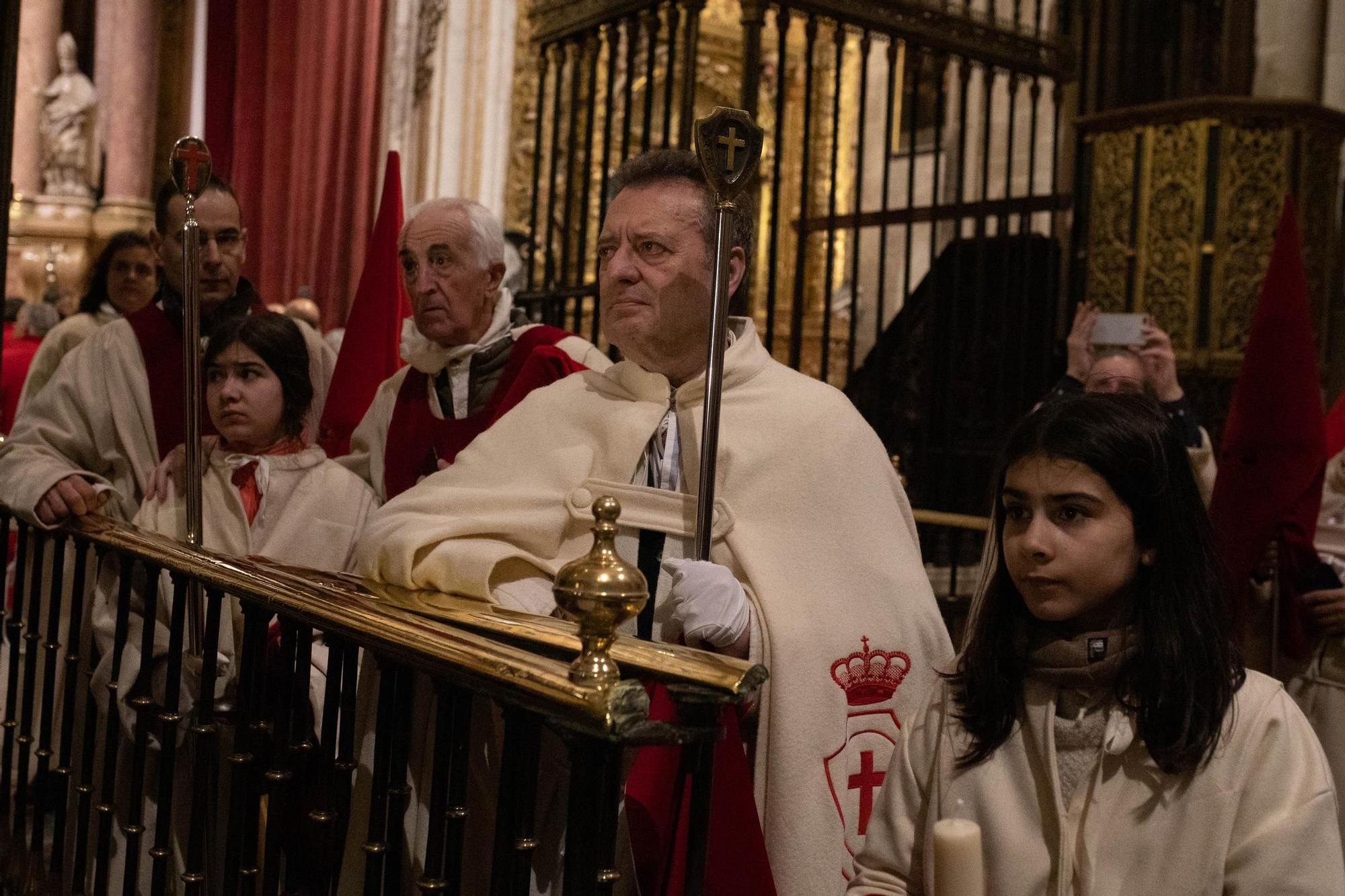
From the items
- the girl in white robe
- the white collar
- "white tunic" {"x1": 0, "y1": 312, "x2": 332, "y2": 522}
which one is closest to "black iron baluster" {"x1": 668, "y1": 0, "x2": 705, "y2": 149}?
the white collar

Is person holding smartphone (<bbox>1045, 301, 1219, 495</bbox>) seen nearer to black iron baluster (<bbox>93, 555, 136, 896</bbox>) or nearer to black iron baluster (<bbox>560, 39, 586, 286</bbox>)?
black iron baluster (<bbox>560, 39, 586, 286</bbox>)

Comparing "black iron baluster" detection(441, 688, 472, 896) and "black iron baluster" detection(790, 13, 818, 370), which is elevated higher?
"black iron baluster" detection(790, 13, 818, 370)

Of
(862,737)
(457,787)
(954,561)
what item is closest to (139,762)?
(457,787)

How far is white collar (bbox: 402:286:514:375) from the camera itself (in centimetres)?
337

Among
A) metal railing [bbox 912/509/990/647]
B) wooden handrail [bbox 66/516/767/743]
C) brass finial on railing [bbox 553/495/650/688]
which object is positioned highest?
brass finial on railing [bbox 553/495/650/688]

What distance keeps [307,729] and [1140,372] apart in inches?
112

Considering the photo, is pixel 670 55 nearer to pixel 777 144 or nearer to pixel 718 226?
pixel 777 144

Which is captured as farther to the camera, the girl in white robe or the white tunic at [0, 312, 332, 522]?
the white tunic at [0, 312, 332, 522]

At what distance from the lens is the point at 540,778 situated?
221 centimetres

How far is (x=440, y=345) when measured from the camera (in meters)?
3.42

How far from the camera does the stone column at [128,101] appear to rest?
11.2 meters

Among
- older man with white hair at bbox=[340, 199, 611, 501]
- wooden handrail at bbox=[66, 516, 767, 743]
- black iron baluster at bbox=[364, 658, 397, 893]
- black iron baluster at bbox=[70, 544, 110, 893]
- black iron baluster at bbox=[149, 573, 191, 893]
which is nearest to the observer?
wooden handrail at bbox=[66, 516, 767, 743]

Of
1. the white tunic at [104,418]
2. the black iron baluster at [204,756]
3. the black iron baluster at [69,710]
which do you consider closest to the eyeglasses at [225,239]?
the white tunic at [104,418]

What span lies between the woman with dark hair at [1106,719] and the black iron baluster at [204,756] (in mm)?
1128
